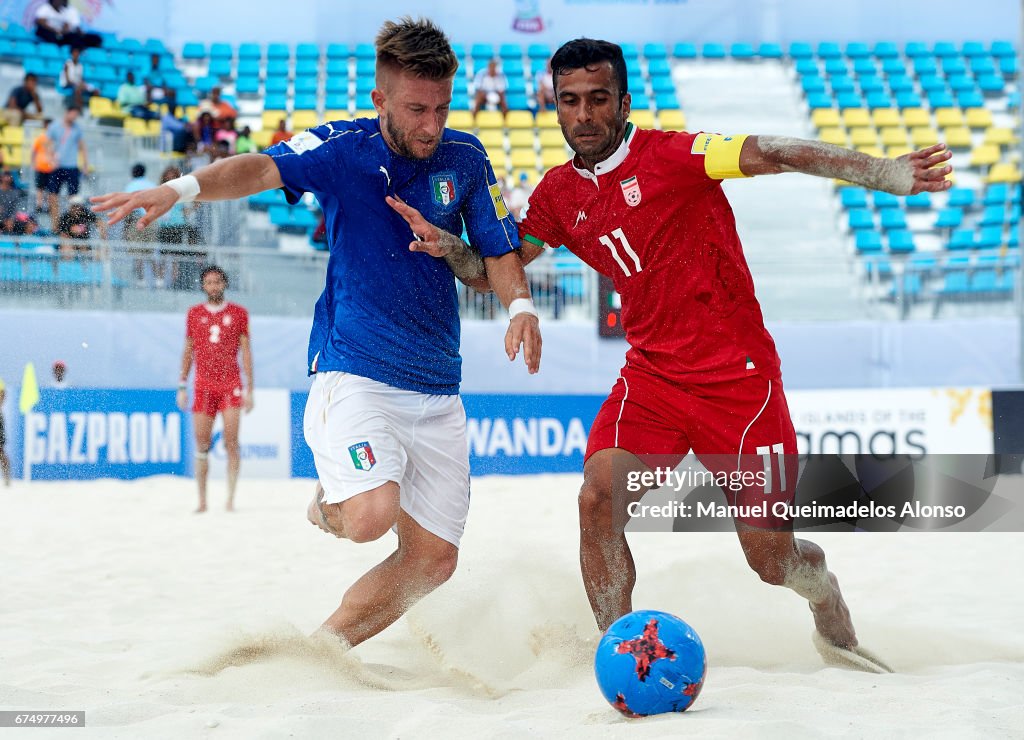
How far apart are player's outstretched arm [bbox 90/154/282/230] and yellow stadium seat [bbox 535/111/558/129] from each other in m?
15.5

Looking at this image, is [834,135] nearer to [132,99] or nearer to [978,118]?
[978,118]

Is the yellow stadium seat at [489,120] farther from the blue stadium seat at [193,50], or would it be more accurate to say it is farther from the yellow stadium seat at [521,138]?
the blue stadium seat at [193,50]

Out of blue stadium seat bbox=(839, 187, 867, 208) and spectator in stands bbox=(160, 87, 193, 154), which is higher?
spectator in stands bbox=(160, 87, 193, 154)

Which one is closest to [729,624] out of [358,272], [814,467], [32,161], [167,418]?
[358,272]

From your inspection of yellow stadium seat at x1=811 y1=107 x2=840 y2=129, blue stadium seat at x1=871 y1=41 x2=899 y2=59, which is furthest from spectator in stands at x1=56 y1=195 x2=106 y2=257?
blue stadium seat at x1=871 y1=41 x2=899 y2=59

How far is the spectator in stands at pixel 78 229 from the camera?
10.3 meters

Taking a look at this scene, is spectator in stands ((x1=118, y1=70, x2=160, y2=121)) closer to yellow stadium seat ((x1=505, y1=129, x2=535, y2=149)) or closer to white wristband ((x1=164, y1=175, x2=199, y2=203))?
yellow stadium seat ((x1=505, y1=129, x2=535, y2=149))

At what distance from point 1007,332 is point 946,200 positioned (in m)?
5.77

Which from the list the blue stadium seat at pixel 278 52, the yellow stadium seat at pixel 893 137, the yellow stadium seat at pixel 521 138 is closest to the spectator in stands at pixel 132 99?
the blue stadium seat at pixel 278 52

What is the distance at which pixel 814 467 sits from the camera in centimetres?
898

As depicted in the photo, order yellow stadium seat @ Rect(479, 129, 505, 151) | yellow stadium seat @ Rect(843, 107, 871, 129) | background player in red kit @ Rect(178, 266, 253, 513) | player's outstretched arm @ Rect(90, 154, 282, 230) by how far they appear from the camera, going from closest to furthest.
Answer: player's outstretched arm @ Rect(90, 154, 282, 230) < background player in red kit @ Rect(178, 266, 253, 513) < yellow stadium seat @ Rect(479, 129, 505, 151) < yellow stadium seat @ Rect(843, 107, 871, 129)

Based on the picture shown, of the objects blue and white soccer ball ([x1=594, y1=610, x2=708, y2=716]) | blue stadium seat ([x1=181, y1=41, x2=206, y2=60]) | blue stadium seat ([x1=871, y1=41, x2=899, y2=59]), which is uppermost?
blue stadium seat ([x1=871, y1=41, x2=899, y2=59])

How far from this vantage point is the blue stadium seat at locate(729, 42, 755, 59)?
70.5 ft

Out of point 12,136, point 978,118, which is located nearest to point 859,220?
point 978,118
